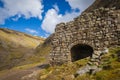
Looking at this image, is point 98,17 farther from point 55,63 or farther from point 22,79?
point 22,79

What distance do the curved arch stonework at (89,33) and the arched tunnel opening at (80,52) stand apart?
3.44ft

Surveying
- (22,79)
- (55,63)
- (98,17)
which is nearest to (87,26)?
(98,17)

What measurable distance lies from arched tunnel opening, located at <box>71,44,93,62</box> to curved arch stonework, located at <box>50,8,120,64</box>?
1.05 metres

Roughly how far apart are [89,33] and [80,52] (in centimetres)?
483

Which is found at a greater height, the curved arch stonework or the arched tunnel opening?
the curved arch stonework

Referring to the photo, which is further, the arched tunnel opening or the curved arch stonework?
the arched tunnel opening

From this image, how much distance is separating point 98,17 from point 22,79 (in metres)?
10.8

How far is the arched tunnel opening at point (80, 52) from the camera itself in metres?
24.6

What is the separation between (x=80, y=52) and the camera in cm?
2606

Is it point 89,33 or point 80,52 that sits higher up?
point 89,33

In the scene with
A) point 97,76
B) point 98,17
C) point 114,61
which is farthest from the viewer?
point 98,17

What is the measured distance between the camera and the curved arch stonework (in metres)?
20.0

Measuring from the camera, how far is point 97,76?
527 inches

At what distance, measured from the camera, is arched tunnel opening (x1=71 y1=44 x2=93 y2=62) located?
24553 millimetres
